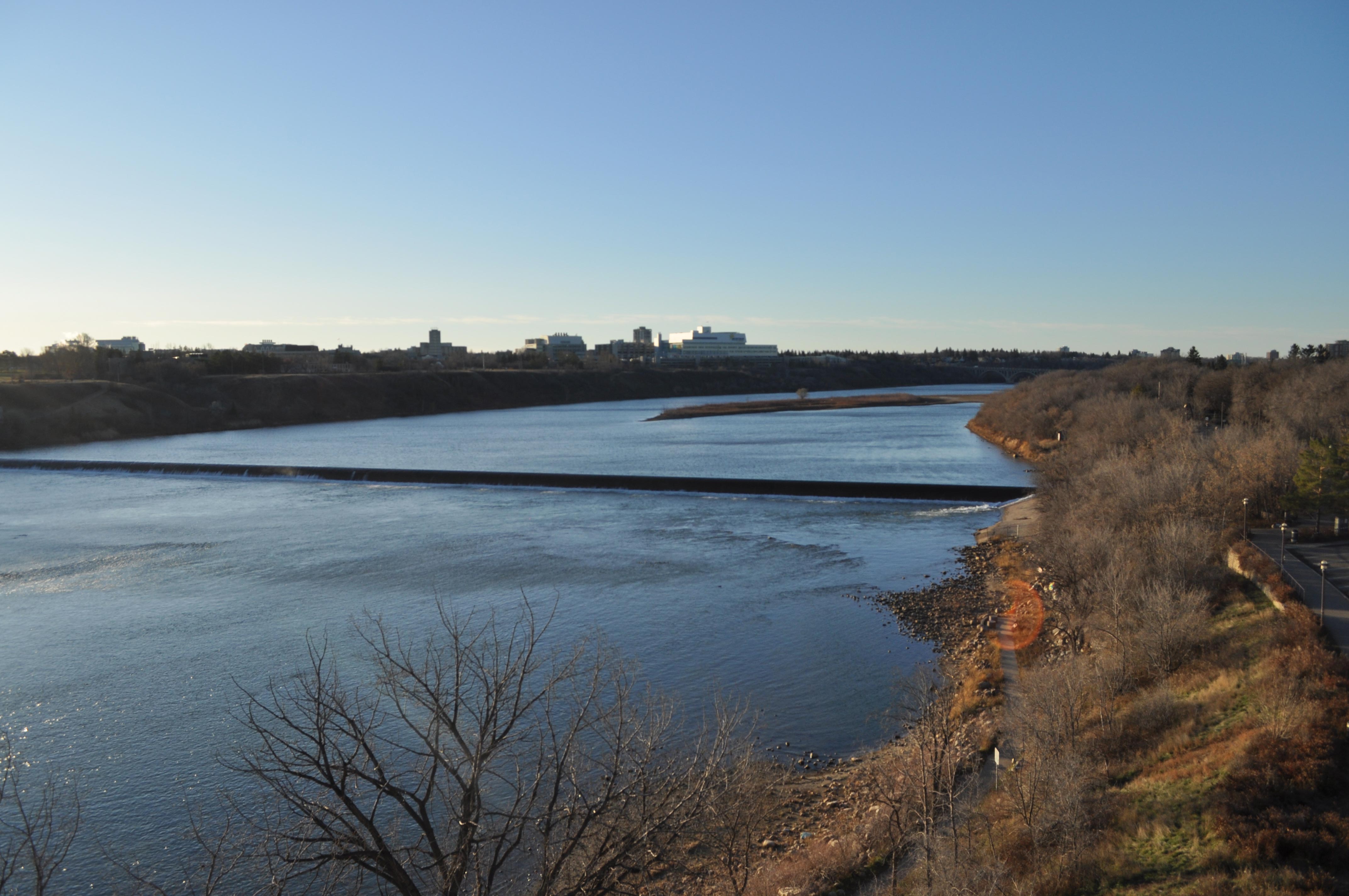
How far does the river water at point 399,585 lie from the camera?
13.4 meters

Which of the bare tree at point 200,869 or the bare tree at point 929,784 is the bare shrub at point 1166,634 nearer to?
the bare tree at point 929,784

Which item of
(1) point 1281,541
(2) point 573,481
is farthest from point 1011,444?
(1) point 1281,541

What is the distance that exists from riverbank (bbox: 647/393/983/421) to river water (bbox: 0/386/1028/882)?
3766 cm

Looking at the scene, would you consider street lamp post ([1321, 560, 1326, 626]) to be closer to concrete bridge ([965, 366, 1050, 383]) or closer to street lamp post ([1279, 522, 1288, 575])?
street lamp post ([1279, 522, 1288, 575])

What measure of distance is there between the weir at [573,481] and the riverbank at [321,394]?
2059cm

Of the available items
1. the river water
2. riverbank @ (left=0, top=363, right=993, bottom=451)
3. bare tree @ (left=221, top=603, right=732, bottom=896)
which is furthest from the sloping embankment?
riverbank @ (left=0, top=363, right=993, bottom=451)

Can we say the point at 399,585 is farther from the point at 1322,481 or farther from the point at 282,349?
the point at 282,349

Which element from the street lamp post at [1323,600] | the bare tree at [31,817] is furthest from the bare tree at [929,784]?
the bare tree at [31,817]

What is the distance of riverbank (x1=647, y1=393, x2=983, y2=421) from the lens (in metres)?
86.4

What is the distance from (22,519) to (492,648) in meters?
27.8

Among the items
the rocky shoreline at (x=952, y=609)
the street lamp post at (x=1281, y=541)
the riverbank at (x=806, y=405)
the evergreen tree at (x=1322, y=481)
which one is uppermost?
the riverbank at (x=806, y=405)

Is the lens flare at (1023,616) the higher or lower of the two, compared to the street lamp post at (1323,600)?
lower

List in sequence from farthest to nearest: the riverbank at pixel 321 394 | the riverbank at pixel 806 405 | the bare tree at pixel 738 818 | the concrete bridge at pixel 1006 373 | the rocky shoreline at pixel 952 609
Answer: the concrete bridge at pixel 1006 373
the riverbank at pixel 806 405
the riverbank at pixel 321 394
the rocky shoreline at pixel 952 609
the bare tree at pixel 738 818

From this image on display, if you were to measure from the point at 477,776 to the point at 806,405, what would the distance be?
9057cm
